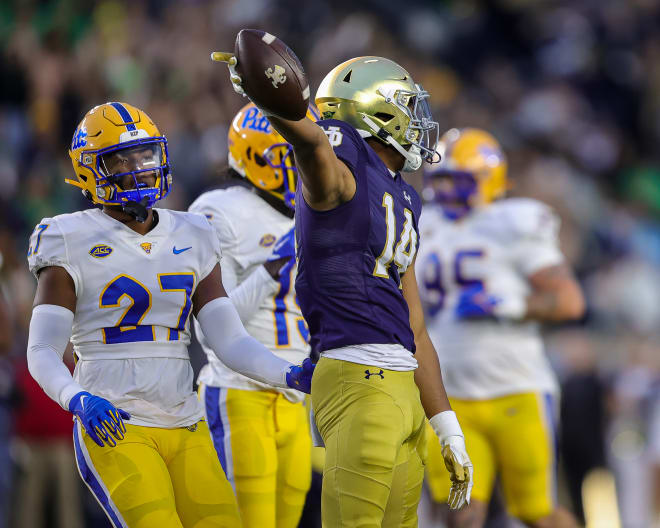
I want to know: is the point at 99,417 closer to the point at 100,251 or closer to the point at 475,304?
the point at 100,251

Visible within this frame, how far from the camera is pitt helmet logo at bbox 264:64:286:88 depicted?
295 centimetres

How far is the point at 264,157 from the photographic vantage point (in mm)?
4645

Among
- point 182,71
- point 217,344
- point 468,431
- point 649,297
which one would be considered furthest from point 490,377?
point 182,71

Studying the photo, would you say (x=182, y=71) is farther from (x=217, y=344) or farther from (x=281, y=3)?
(x=217, y=344)

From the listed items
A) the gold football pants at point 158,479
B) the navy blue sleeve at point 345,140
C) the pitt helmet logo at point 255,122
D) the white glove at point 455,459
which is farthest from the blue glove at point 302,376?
the pitt helmet logo at point 255,122

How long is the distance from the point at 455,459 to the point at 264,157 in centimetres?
165

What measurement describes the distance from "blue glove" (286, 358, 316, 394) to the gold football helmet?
752 millimetres

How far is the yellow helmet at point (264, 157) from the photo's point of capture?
463 cm

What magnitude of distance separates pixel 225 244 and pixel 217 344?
91 cm

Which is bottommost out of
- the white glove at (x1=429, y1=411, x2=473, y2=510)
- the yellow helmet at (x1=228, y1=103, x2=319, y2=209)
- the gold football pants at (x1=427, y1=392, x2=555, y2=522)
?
the gold football pants at (x1=427, y1=392, x2=555, y2=522)

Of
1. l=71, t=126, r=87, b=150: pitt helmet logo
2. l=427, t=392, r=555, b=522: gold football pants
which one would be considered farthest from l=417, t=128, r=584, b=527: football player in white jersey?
l=71, t=126, r=87, b=150: pitt helmet logo

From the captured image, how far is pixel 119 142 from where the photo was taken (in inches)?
144

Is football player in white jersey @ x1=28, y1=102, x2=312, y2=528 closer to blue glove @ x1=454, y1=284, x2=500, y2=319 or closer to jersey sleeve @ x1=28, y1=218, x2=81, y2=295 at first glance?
jersey sleeve @ x1=28, y1=218, x2=81, y2=295

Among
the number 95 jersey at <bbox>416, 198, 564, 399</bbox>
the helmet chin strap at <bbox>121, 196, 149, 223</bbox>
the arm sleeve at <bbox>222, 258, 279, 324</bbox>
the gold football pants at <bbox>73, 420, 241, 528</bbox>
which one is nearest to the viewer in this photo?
the gold football pants at <bbox>73, 420, 241, 528</bbox>
